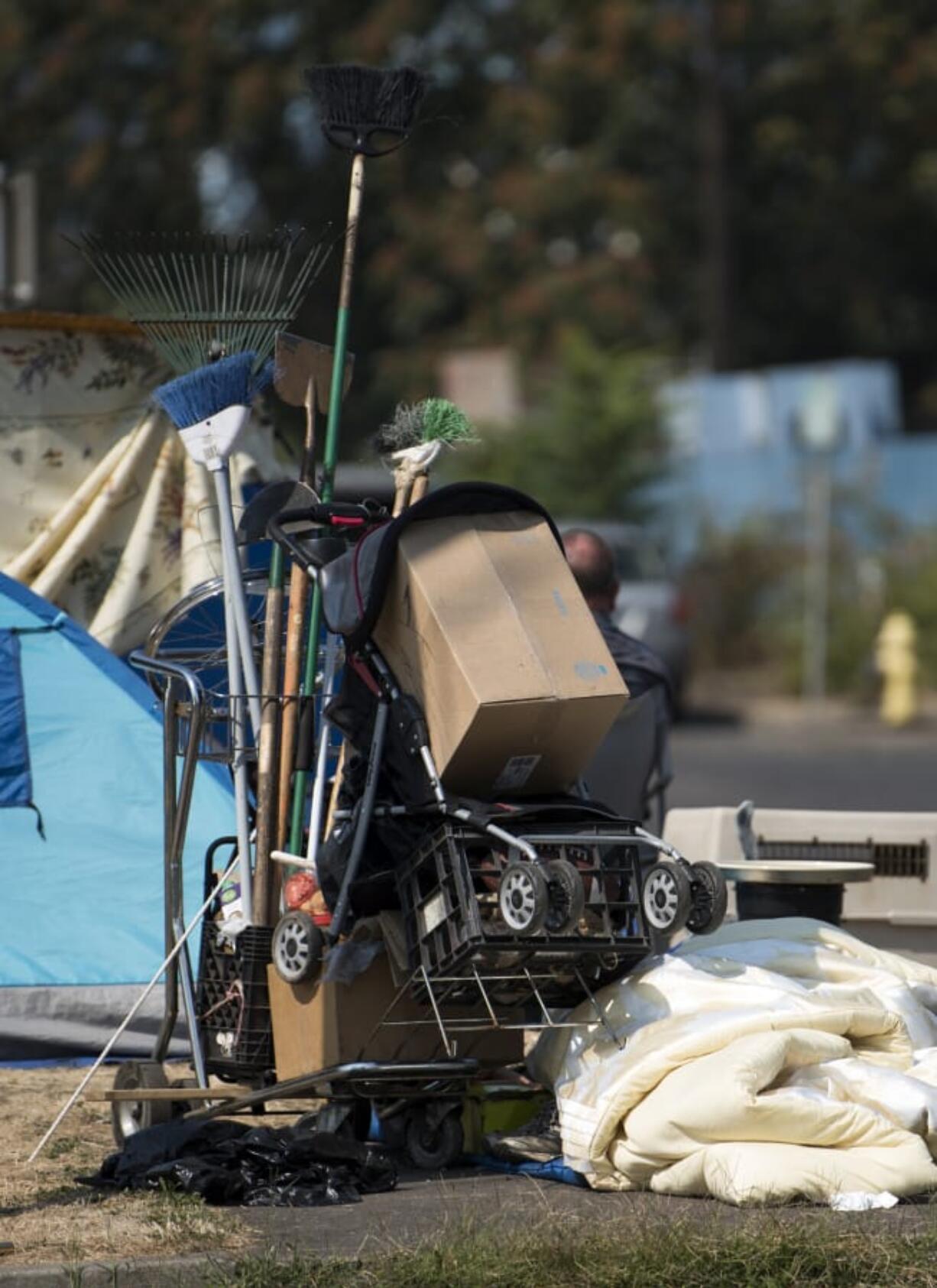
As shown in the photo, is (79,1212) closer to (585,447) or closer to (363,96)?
(363,96)

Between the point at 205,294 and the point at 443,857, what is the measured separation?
1784 millimetres

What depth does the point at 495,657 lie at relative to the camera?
5.58 metres

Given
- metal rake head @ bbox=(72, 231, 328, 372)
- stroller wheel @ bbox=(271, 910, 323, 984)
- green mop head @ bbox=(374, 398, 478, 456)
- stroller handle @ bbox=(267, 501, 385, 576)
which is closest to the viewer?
stroller wheel @ bbox=(271, 910, 323, 984)

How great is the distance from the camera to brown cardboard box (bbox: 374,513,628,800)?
218 inches

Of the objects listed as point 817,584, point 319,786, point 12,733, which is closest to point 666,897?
point 319,786

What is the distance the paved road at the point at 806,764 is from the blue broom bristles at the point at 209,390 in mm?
8365

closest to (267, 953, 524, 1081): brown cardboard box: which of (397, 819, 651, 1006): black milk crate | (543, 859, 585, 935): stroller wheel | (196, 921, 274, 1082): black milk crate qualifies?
(196, 921, 274, 1082): black milk crate

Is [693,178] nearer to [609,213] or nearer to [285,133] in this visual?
[609,213]

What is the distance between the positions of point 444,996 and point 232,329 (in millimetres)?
1933

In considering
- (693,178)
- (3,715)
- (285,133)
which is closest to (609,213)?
(693,178)

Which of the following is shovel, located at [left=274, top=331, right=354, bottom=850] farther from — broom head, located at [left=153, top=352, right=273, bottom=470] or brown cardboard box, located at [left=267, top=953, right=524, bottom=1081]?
brown cardboard box, located at [left=267, top=953, right=524, bottom=1081]

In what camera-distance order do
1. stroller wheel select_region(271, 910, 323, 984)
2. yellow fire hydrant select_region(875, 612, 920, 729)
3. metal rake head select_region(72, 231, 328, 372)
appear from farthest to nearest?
yellow fire hydrant select_region(875, 612, 920, 729) → metal rake head select_region(72, 231, 328, 372) → stroller wheel select_region(271, 910, 323, 984)

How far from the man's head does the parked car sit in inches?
461

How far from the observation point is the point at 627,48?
110 ft
